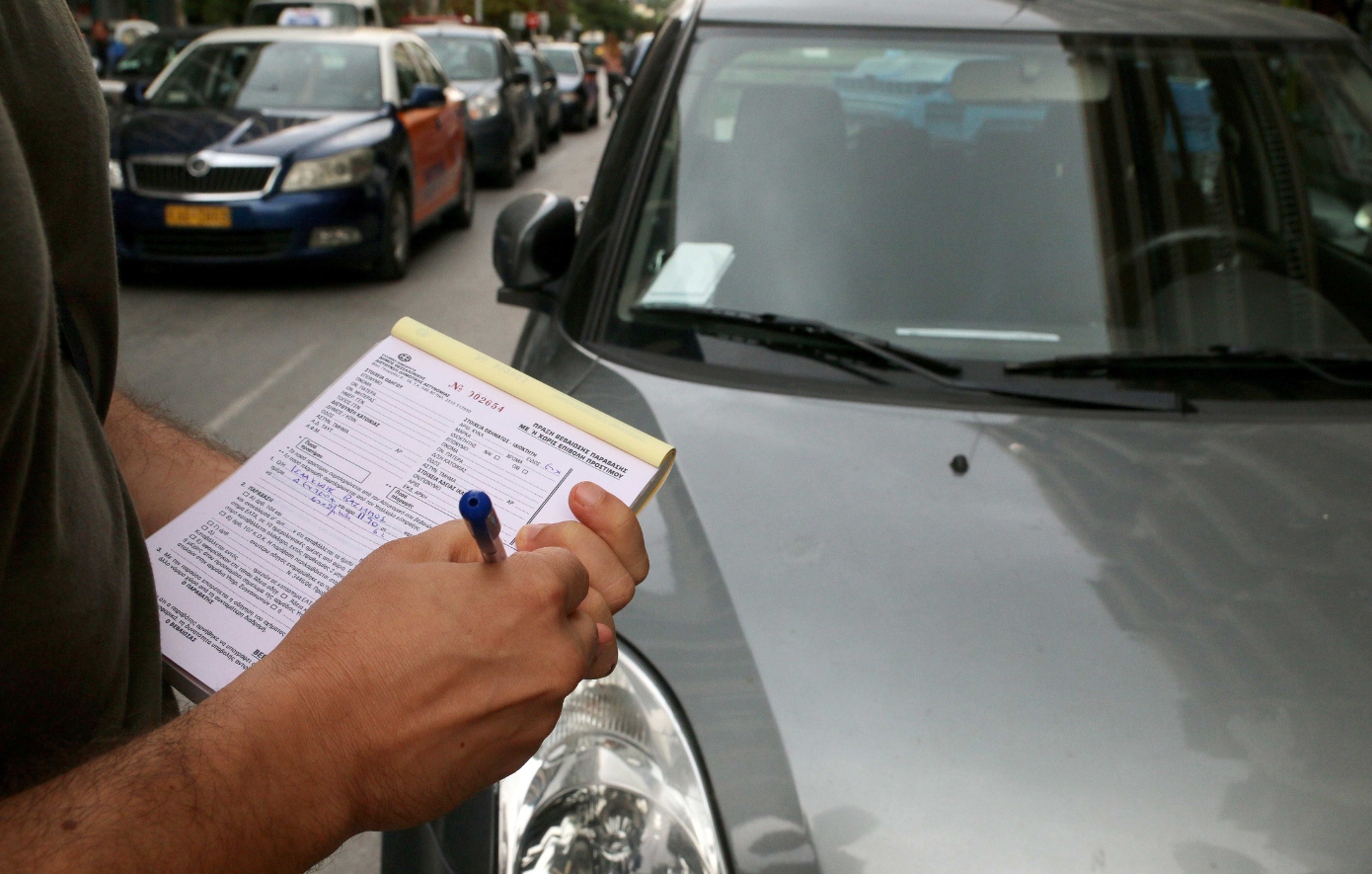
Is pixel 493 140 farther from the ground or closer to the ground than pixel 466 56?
closer to the ground

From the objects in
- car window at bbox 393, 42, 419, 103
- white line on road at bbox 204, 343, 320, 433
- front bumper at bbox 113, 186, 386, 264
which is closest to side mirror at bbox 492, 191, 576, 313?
white line on road at bbox 204, 343, 320, 433

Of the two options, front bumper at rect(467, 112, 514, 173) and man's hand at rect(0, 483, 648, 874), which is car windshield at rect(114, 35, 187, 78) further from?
man's hand at rect(0, 483, 648, 874)

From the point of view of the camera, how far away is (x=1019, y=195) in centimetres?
234

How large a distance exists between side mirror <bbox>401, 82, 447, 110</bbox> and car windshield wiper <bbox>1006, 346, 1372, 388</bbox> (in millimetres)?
6660

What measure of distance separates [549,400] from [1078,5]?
2.12 m

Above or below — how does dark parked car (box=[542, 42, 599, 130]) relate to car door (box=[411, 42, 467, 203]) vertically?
below

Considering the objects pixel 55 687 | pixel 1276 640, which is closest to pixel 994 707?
pixel 1276 640

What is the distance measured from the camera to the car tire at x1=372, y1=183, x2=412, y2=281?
741 cm

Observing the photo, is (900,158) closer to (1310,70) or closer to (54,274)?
(1310,70)

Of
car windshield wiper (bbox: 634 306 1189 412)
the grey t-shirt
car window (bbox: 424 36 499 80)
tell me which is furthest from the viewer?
car window (bbox: 424 36 499 80)

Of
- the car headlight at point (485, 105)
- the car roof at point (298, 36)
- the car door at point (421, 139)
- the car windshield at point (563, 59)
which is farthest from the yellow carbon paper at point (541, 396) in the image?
the car windshield at point (563, 59)

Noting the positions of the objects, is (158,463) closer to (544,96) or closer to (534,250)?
(534,250)

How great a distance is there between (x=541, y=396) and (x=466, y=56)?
41.6ft

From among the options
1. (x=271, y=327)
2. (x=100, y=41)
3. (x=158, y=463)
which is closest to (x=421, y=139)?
(x=271, y=327)
